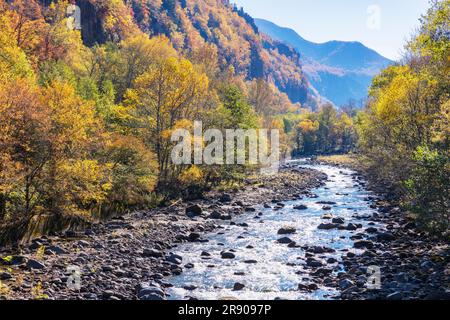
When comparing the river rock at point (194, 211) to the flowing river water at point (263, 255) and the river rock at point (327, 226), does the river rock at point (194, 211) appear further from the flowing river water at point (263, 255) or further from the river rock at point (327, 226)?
the river rock at point (327, 226)

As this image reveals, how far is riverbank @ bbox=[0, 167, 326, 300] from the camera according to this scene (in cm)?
1877

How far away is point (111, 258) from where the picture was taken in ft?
81.1

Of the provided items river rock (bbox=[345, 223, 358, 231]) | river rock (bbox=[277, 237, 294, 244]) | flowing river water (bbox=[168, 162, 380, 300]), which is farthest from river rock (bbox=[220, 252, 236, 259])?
river rock (bbox=[345, 223, 358, 231])

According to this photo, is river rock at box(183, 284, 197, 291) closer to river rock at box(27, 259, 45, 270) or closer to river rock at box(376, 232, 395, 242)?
river rock at box(27, 259, 45, 270)

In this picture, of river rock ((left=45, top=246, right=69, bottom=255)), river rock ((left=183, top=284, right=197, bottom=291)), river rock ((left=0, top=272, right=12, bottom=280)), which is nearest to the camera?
river rock ((left=0, top=272, right=12, bottom=280))

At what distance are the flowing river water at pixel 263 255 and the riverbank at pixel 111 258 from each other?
157 centimetres

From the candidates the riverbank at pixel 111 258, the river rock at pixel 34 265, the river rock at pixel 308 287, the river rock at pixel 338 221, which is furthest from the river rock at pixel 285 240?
the river rock at pixel 34 265

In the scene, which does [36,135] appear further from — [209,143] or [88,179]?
[209,143]

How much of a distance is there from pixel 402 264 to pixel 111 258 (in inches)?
670

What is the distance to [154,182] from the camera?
1661 inches

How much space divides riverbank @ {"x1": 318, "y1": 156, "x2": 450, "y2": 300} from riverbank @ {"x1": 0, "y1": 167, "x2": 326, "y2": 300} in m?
10.0

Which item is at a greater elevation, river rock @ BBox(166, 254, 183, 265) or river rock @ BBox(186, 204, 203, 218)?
river rock @ BBox(186, 204, 203, 218)

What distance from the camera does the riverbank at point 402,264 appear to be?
1884cm
